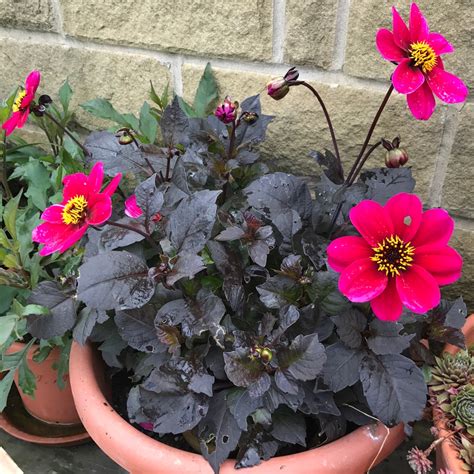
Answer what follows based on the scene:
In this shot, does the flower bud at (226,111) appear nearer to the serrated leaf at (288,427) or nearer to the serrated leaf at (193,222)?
the serrated leaf at (193,222)

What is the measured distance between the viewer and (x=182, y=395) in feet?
2.67

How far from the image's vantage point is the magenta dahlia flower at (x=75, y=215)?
0.73 m

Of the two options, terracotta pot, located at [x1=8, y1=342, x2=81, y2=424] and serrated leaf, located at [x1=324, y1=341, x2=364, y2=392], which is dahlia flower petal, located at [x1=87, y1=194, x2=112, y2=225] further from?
terracotta pot, located at [x1=8, y1=342, x2=81, y2=424]

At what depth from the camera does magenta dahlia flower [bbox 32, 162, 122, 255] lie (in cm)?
73

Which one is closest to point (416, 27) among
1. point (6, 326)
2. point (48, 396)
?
point (6, 326)

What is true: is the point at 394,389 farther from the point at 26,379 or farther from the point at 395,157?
the point at 26,379

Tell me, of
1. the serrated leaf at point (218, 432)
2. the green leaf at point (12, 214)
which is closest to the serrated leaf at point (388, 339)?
the serrated leaf at point (218, 432)

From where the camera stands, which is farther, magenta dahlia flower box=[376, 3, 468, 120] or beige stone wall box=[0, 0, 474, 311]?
beige stone wall box=[0, 0, 474, 311]

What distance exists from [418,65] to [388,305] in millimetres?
317

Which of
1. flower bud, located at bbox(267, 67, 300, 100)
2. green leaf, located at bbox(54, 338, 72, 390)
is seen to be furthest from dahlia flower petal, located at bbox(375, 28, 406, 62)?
green leaf, located at bbox(54, 338, 72, 390)

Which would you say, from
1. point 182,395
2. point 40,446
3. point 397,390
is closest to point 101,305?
point 182,395

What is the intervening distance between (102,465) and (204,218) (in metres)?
0.71

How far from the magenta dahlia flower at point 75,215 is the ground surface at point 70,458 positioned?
66cm

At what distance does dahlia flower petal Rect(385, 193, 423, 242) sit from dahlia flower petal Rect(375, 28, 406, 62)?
0.62ft
